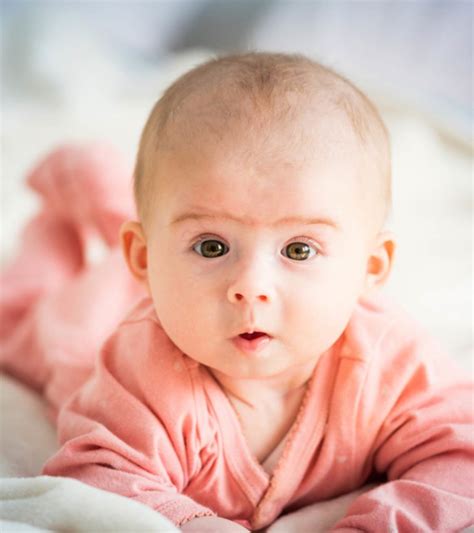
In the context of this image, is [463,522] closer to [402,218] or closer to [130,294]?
[130,294]

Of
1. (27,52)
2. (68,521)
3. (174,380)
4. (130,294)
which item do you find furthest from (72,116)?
(68,521)

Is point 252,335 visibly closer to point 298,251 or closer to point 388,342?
point 298,251

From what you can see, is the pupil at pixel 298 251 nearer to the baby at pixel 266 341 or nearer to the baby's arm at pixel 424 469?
the baby at pixel 266 341

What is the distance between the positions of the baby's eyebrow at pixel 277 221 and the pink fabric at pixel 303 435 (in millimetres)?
187

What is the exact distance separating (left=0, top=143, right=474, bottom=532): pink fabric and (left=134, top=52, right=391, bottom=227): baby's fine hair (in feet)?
0.61

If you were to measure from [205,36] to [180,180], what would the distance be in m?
1.96

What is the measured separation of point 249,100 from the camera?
918 mm

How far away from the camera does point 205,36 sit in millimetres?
2775

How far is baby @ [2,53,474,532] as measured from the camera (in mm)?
902

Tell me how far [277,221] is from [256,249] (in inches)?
1.5

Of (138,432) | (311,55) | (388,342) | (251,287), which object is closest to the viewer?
(251,287)

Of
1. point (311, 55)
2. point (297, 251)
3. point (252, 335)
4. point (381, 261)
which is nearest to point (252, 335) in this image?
point (252, 335)

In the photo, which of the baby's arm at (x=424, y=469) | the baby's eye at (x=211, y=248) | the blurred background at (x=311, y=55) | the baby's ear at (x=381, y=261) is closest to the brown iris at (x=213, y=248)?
the baby's eye at (x=211, y=248)

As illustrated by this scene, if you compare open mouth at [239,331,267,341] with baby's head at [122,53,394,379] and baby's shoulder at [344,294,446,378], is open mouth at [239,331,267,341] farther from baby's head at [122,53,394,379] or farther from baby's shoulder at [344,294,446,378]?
baby's shoulder at [344,294,446,378]
